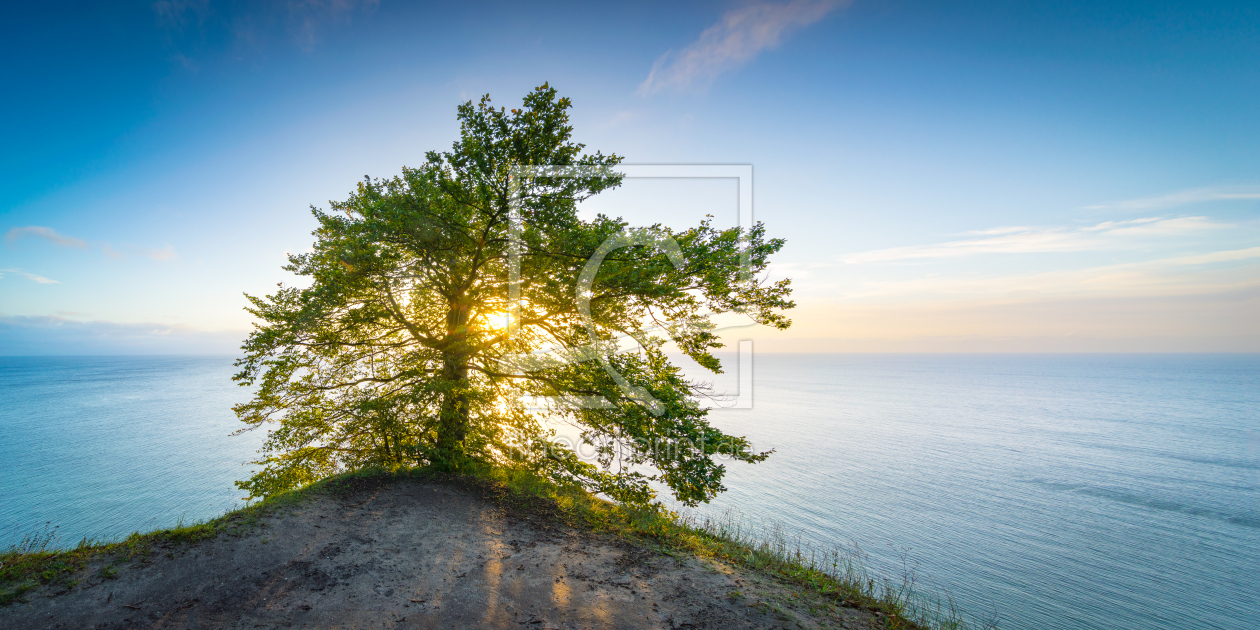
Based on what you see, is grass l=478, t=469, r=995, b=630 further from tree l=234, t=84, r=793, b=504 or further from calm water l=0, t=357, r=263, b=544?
calm water l=0, t=357, r=263, b=544

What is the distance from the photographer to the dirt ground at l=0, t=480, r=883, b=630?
6207 millimetres

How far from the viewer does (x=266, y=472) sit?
12102mm

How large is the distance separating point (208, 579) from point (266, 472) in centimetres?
612

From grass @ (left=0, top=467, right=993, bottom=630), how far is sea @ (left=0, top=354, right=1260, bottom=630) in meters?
6.11

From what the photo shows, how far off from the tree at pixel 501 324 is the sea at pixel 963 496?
49.8 feet

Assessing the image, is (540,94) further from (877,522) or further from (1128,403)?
(1128,403)

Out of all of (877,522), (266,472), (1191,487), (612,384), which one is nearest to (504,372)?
(612,384)

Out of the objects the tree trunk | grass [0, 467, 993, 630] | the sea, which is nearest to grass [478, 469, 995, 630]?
grass [0, 467, 993, 630]

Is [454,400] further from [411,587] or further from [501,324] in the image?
[411,587]

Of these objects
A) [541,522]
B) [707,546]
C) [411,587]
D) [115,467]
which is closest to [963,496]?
[707,546]

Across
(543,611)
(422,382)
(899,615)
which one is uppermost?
(422,382)

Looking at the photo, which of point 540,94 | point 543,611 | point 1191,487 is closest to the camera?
point 543,611

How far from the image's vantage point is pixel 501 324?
1359 cm

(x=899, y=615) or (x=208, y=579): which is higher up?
(x=208, y=579)
